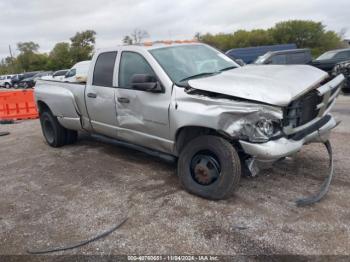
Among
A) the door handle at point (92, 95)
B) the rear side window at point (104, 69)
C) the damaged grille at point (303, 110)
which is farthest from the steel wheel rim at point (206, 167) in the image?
the door handle at point (92, 95)

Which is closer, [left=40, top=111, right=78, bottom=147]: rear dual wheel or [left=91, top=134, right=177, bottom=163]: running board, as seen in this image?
[left=91, top=134, right=177, bottom=163]: running board

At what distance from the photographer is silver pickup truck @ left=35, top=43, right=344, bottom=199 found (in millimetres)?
3443

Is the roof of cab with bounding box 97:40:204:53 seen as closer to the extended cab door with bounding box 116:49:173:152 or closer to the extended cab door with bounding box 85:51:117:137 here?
the extended cab door with bounding box 116:49:173:152

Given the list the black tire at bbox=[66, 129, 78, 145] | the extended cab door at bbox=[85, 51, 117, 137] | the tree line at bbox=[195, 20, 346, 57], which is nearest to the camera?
the extended cab door at bbox=[85, 51, 117, 137]

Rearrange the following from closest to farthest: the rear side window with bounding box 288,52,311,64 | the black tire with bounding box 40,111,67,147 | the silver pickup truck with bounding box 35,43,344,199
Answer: the silver pickup truck with bounding box 35,43,344,199 → the black tire with bounding box 40,111,67,147 → the rear side window with bounding box 288,52,311,64

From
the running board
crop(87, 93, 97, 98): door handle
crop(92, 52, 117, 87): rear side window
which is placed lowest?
the running board

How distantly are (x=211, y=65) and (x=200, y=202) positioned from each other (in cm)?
Answer: 182

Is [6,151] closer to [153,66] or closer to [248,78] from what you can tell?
[153,66]

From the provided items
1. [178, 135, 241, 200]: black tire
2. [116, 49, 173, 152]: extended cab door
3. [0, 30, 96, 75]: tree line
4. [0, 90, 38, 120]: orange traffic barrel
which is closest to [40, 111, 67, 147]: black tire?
[116, 49, 173, 152]: extended cab door

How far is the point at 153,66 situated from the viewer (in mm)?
4320

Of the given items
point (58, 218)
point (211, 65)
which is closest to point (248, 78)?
point (211, 65)

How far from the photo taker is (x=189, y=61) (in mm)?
4523

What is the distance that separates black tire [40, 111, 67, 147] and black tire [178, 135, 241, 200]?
10.7ft

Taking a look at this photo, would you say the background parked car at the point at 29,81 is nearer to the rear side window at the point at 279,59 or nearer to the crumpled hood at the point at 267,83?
the rear side window at the point at 279,59
